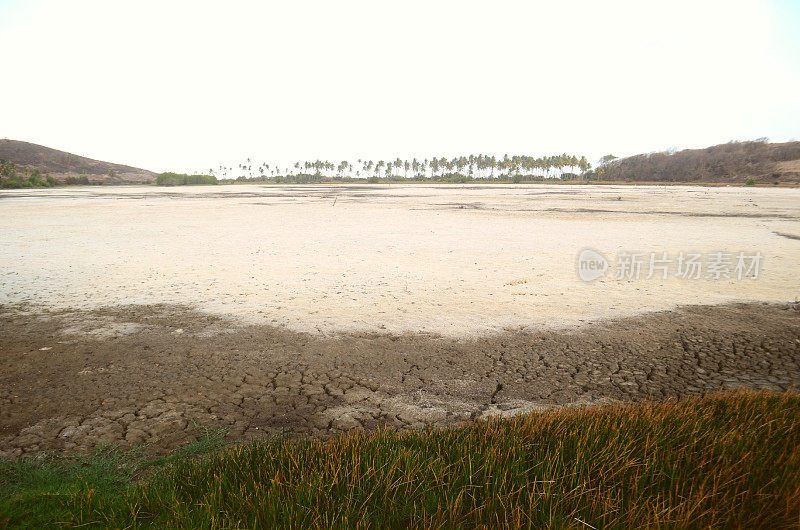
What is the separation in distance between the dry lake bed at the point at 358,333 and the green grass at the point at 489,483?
143 cm

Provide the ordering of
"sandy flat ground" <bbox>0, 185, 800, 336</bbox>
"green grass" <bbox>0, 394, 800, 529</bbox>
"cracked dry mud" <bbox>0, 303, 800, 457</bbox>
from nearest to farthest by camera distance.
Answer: "green grass" <bbox>0, 394, 800, 529</bbox> → "cracked dry mud" <bbox>0, 303, 800, 457</bbox> → "sandy flat ground" <bbox>0, 185, 800, 336</bbox>

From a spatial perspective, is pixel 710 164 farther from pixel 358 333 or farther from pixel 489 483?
pixel 489 483

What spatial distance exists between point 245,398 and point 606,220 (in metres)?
23.2

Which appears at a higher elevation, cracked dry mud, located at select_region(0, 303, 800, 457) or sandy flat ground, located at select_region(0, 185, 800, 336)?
cracked dry mud, located at select_region(0, 303, 800, 457)

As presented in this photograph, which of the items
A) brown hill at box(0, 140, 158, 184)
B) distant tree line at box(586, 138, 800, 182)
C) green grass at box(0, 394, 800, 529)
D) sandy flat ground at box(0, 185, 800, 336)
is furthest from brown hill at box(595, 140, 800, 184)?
brown hill at box(0, 140, 158, 184)

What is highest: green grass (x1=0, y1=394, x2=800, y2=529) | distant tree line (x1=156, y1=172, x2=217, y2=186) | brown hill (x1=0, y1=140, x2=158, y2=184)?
brown hill (x1=0, y1=140, x2=158, y2=184)

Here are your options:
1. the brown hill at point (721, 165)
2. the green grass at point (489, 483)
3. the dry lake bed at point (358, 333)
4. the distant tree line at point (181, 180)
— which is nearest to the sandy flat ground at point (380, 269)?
the dry lake bed at point (358, 333)

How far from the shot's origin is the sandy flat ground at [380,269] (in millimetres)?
8867

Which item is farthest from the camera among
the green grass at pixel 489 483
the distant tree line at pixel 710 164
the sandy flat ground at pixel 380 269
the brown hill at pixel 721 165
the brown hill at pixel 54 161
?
the brown hill at pixel 54 161

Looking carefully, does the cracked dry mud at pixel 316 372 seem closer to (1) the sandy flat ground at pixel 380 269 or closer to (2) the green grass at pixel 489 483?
(1) the sandy flat ground at pixel 380 269

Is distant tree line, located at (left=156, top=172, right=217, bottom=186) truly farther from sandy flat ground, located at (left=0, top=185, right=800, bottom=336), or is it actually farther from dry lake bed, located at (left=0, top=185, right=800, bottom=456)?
dry lake bed, located at (left=0, top=185, right=800, bottom=456)

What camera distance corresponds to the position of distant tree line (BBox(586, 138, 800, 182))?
11325 centimetres

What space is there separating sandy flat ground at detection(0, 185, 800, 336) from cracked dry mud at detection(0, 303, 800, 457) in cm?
84

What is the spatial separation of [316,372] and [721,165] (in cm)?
14617
